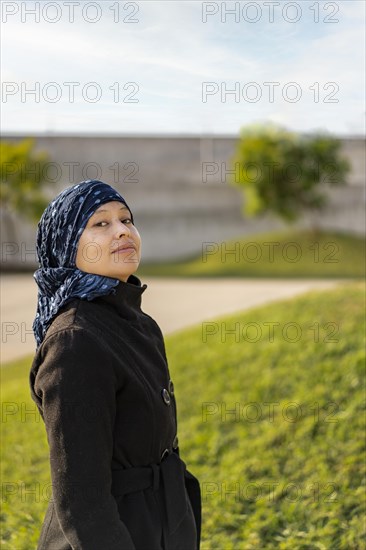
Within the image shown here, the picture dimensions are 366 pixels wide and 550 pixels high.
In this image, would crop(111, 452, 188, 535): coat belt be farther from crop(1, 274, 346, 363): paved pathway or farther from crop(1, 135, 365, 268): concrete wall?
crop(1, 135, 365, 268): concrete wall

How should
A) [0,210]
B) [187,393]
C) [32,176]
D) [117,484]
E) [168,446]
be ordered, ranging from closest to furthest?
[117,484] < [168,446] < [187,393] < [32,176] < [0,210]

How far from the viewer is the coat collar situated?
4.60 ft

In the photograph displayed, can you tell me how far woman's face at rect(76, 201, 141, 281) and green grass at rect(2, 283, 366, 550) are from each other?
2.04 m

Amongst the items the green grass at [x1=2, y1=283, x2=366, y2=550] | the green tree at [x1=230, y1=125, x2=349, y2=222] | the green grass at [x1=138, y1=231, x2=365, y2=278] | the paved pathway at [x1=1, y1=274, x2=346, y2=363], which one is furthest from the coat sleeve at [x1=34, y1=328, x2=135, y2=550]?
the green tree at [x1=230, y1=125, x2=349, y2=222]

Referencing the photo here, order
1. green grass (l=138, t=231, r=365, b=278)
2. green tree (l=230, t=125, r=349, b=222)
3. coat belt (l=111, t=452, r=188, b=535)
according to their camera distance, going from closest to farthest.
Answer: coat belt (l=111, t=452, r=188, b=535)
green grass (l=138, t=231, r=365, b=278)
green tree (l=230, t=125, r=349, b=222)

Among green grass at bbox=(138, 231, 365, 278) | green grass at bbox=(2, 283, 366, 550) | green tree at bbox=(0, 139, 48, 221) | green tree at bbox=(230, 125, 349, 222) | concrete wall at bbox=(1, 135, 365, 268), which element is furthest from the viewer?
concrete wall at bbox=(1, 135, 365, 268)

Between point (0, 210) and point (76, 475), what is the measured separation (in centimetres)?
1620

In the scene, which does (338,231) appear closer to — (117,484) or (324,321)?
(324,321)

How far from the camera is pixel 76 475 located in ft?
4.09

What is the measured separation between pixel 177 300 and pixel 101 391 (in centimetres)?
901

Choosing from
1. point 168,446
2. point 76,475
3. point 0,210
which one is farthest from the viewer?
point 0,210

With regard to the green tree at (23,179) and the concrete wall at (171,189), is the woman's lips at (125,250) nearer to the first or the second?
the green tree at (23,179)

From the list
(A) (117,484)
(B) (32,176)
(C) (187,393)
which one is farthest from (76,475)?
(B) (32,176)

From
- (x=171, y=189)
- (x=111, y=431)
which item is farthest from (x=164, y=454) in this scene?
(x=171, y=189)
